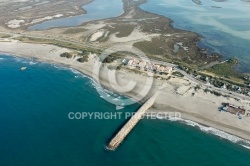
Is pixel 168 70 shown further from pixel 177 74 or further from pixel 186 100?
pixel 186 100

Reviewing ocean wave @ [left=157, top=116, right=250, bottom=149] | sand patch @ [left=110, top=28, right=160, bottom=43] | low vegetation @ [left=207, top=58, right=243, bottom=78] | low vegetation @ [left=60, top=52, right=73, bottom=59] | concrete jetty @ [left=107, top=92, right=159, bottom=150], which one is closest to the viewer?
A: concrete jetty @ [left=107, top=92, right=159, bottom=150]

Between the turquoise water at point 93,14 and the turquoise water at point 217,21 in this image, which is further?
the turquoise water at point 93,14

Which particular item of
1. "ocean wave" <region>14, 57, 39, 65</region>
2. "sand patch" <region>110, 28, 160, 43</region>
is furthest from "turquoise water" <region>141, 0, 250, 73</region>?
"ocean wave" <region>14, 57, 39, 65</region>

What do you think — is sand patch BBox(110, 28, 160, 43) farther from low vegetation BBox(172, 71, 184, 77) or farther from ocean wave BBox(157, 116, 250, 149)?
ocean wave BBox(157, 116, 250, 149)

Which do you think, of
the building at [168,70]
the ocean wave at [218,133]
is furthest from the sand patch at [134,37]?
the ocean wave at [218,133]

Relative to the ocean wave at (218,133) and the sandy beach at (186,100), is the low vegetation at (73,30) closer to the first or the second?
the sandy beach at (186,100)

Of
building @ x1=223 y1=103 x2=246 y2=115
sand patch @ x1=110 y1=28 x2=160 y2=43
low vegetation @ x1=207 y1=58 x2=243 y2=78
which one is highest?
sand patch @ x1=110 y1=28 x2=160 y2=43
